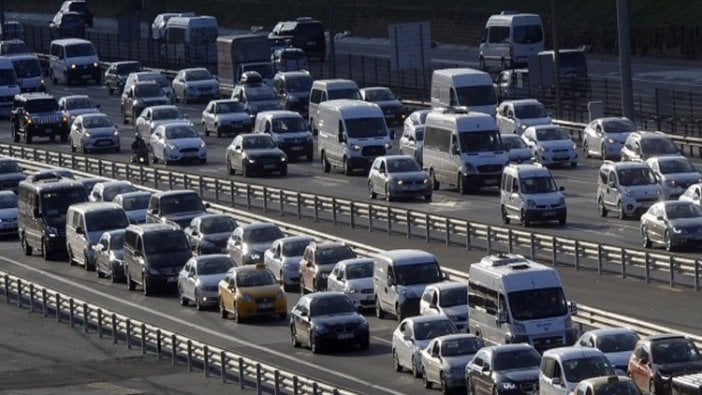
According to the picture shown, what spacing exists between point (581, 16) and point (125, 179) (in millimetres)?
44165

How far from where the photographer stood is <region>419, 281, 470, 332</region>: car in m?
48.2

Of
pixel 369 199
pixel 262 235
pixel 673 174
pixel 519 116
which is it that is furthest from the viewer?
pixel 519 116

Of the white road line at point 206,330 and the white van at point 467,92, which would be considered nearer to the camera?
the white road line at point 206,330

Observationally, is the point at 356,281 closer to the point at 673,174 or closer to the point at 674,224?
the point at 674,224

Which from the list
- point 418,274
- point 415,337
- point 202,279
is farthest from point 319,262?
point 415,337

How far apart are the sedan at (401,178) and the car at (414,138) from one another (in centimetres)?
Answer: 678

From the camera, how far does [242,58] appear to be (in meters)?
106

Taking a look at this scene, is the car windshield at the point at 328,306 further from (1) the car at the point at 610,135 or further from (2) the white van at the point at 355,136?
(1) the car at the point at 610,135

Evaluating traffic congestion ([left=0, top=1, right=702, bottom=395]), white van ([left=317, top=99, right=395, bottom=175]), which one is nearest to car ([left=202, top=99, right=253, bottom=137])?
traffic congestion ([left=0, top=1, right=702, bottom=395])

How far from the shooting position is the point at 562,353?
39562mm

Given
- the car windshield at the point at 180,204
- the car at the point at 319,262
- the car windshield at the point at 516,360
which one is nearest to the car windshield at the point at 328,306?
the car at the point at 319,262

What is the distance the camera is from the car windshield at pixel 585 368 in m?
39.1

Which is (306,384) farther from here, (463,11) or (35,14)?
(35,14)

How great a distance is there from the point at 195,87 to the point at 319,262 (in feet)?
169
